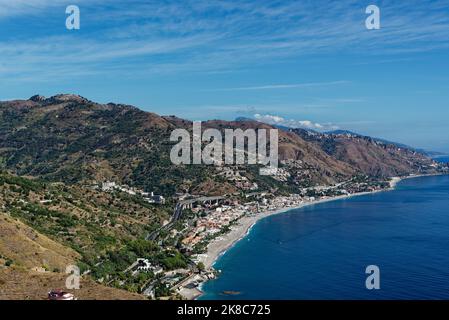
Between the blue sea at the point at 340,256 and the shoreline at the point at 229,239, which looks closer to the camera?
the shoreline at the point at 229,239

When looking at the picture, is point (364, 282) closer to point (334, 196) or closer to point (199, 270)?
point (199, 270)

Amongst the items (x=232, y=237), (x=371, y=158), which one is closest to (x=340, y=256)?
(x=232, y=237)

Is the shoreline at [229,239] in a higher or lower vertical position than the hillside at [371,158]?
lower
